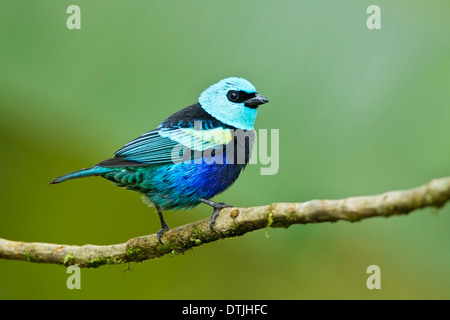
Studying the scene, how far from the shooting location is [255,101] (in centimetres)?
369

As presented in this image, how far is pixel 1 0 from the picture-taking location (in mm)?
3582

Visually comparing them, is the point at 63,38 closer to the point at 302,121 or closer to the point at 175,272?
the point at 302,121

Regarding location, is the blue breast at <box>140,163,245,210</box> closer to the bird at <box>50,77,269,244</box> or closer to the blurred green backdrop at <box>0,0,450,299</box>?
the bird at <box>50,77,269,244</box>

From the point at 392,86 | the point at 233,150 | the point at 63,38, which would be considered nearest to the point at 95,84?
the point at 63,38

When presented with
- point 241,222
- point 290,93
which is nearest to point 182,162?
point 290,93

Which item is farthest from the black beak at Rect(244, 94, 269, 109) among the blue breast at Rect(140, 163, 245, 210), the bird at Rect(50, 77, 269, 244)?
the blue breast at Rect(140, 163, 245, 210)

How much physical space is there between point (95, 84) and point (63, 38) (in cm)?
40

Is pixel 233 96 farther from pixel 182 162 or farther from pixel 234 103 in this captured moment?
pixel 182 162

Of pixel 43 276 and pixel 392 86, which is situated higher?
pixel 392 86

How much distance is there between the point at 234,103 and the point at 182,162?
0.60 meters

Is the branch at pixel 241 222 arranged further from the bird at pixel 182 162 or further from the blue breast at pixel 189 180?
the blue breast at pixel 189 180

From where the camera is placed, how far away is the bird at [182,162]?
3480 mm

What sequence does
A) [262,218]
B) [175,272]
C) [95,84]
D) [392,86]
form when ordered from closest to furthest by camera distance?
1. [262,218]
2. [392,86]
3. [95,84]
4. [175,272]

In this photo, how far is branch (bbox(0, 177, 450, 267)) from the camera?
1.78 meters
